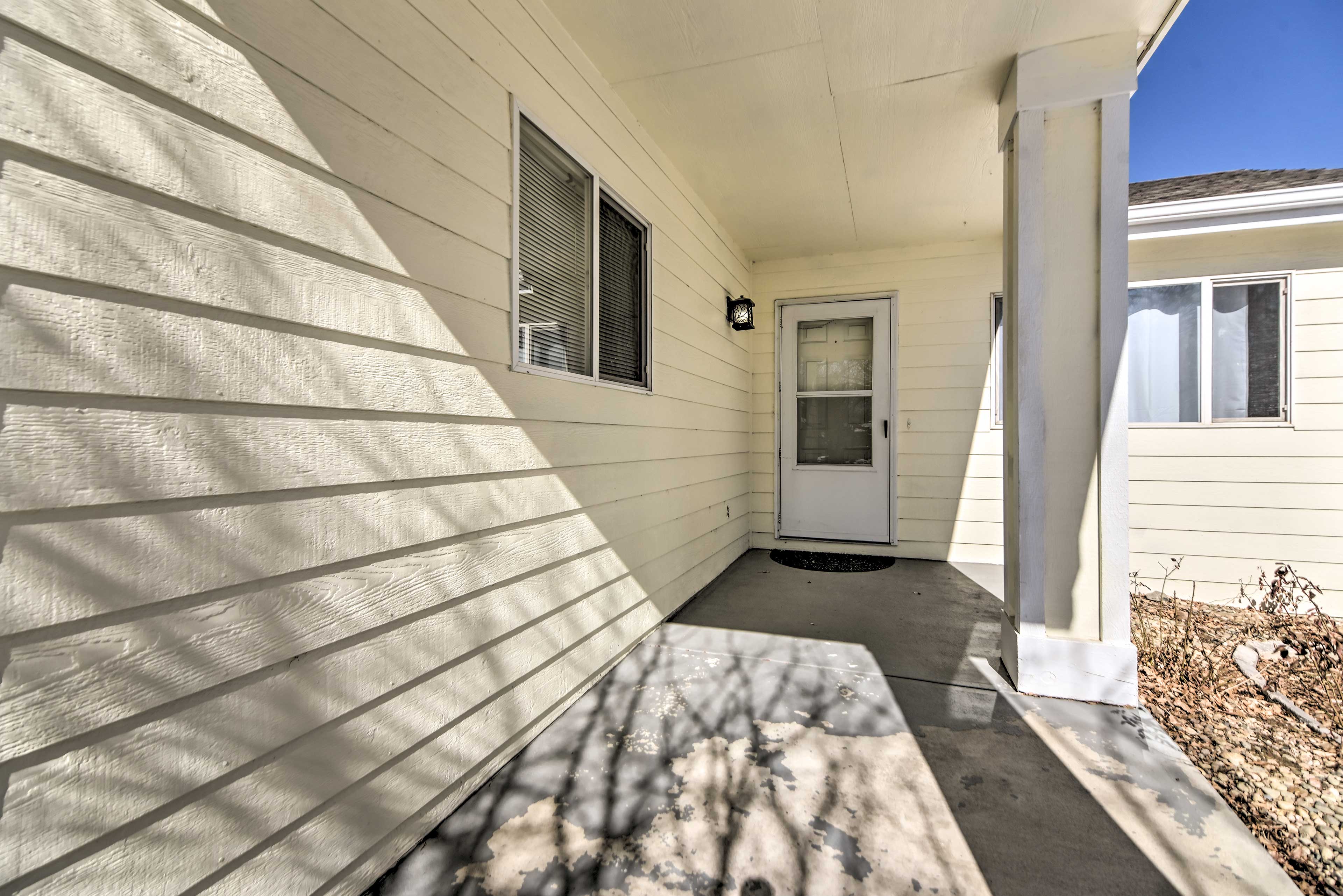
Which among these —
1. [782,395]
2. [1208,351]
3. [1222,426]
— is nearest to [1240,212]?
[1208,351]

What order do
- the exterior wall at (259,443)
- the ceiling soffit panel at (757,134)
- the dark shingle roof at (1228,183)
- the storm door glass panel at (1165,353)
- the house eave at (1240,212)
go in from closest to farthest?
the exterior wall at (259,443)
the ceiling soffit panel at (757,134)
the house eave at (1240,212)
the dark shingle roof at (1228,183)
the storm door glass panel at (1165,353)

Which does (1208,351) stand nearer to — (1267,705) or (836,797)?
(1267,705)

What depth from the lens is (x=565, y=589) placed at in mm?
2176

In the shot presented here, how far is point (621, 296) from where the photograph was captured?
280 centimetres

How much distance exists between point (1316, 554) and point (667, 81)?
5.05 m

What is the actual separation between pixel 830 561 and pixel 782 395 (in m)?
1.56

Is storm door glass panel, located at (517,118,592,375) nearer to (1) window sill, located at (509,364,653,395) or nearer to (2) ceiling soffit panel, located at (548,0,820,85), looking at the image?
(1) window sill, located at (509,364,653,395)

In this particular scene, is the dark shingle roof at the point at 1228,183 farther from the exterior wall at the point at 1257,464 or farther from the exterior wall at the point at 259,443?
the exterior wall at the point at 259,443

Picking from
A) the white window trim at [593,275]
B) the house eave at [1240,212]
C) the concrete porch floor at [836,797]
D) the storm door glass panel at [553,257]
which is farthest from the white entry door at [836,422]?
the storm door glass panel at [553,257]

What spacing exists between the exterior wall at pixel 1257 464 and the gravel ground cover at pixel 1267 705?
21cm

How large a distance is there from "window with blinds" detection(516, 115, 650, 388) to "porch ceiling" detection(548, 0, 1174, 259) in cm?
56

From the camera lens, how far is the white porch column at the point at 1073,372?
224 cm

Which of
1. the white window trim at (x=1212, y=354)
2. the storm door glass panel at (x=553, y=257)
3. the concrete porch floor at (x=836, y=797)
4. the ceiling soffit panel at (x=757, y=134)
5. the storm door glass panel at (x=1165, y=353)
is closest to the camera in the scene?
the concrete porch floor at (x=836, y=797)

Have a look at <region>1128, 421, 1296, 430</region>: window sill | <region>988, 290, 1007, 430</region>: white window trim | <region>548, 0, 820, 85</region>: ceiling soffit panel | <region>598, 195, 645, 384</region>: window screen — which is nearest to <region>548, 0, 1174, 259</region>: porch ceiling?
<region>548, 0, 820, 85</region>: ceiling soffit panel
